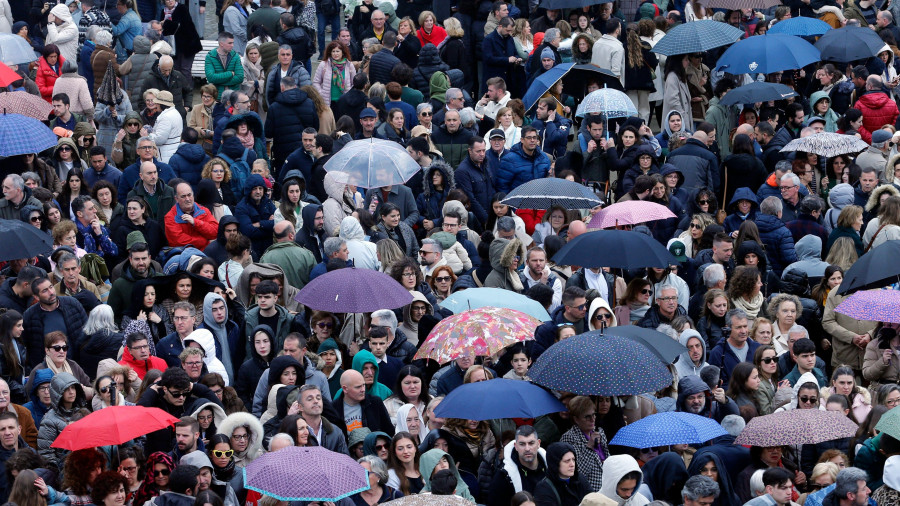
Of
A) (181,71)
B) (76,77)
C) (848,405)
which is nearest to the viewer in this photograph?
(848,405)

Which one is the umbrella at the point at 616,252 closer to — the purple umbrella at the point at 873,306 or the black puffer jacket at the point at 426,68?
the purple umbrella at the point at 873,306

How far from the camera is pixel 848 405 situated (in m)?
11.8

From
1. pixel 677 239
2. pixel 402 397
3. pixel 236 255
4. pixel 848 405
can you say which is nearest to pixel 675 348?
pixel 848 405

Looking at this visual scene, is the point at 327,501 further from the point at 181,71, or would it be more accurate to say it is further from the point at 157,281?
the point at 181,71

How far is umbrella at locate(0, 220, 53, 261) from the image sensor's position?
1328 centimetres

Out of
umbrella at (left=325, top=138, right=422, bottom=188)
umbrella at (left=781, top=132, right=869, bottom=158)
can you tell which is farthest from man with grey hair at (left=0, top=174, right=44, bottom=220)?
umbrella at (left=781, top=132, right=869, bottom=158)

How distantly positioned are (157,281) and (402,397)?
2571mm

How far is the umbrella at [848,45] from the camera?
19.4m

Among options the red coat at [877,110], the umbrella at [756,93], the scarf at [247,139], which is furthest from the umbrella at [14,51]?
the red coat at [877,110]

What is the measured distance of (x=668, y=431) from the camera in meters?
10.9

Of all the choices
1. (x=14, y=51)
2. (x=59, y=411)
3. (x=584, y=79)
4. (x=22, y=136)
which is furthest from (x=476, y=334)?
(x=14, y=51)

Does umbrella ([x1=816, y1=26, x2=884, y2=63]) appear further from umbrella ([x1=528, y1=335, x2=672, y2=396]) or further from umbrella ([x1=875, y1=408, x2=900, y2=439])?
umbrella ([x1=875, y1=408, x2=900, y2=439])

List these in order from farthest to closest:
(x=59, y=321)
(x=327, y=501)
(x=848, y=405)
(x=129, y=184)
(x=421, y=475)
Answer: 1. (x=129, y=184)
2. (x=59, y=321)
3. (x=848, y=405)
4. (x=421, y=475)
5. (x=327, y=501)

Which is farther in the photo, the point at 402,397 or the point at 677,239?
the point at 677,239
